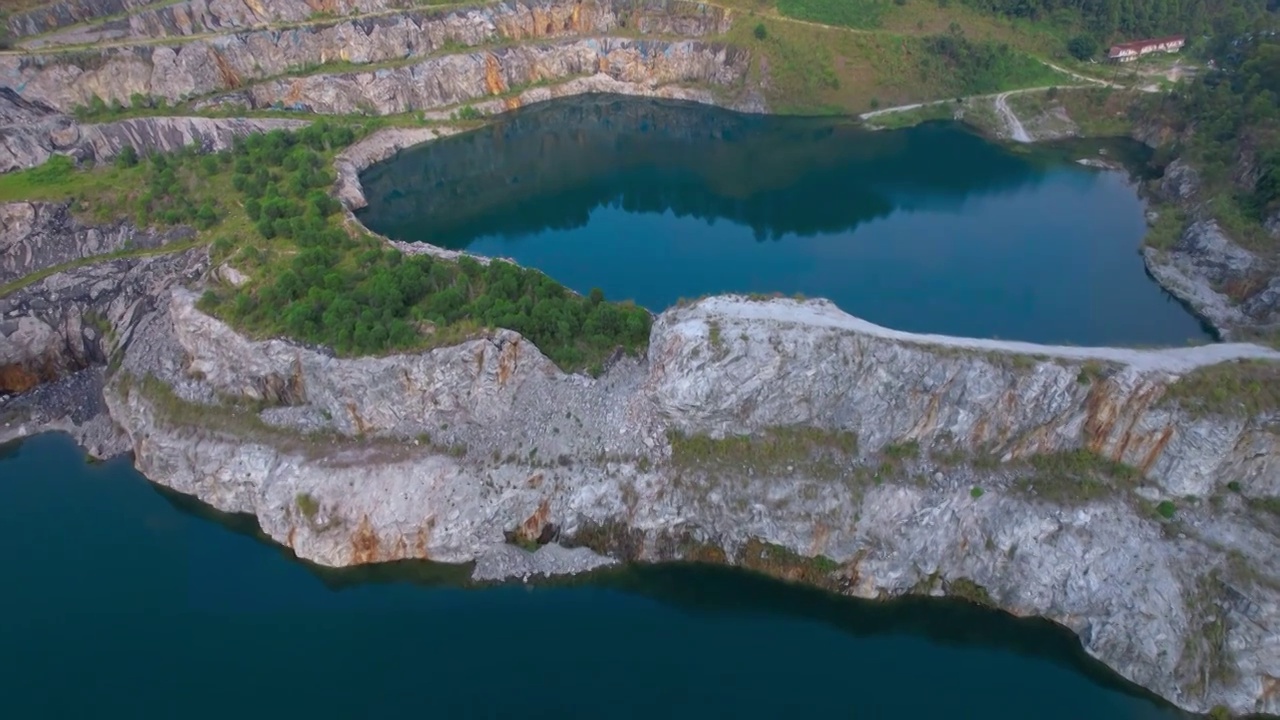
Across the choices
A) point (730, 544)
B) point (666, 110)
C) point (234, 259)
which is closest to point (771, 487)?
point (730, 544)

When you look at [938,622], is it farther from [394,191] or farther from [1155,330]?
[394,191]

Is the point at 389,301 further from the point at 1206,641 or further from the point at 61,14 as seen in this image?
the point at 61,14

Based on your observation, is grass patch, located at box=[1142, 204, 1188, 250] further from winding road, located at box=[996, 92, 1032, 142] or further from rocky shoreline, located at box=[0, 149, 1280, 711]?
rocky shoreline, located at box=[0, 149, 1280, 711]

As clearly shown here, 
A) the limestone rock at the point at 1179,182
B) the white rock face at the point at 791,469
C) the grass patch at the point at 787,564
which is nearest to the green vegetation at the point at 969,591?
the white rock face at the point at 791,469

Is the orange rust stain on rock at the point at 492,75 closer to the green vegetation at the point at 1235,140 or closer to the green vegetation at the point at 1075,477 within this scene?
the green vegetation at the point at 1235,140

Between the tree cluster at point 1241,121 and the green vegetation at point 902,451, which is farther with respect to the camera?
the tree cluster at point 1241,121

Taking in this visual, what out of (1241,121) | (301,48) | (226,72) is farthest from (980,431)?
(301,48)

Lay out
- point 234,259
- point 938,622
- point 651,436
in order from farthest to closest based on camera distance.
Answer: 1. point 234,259
2. point 651,436
3. point 938,622

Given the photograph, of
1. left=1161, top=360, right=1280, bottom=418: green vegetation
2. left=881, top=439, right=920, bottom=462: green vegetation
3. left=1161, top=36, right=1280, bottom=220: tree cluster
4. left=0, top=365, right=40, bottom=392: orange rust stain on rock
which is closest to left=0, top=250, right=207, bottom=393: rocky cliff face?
left=0, top=365, right=40, bottom=392: orange rust stain on rock
